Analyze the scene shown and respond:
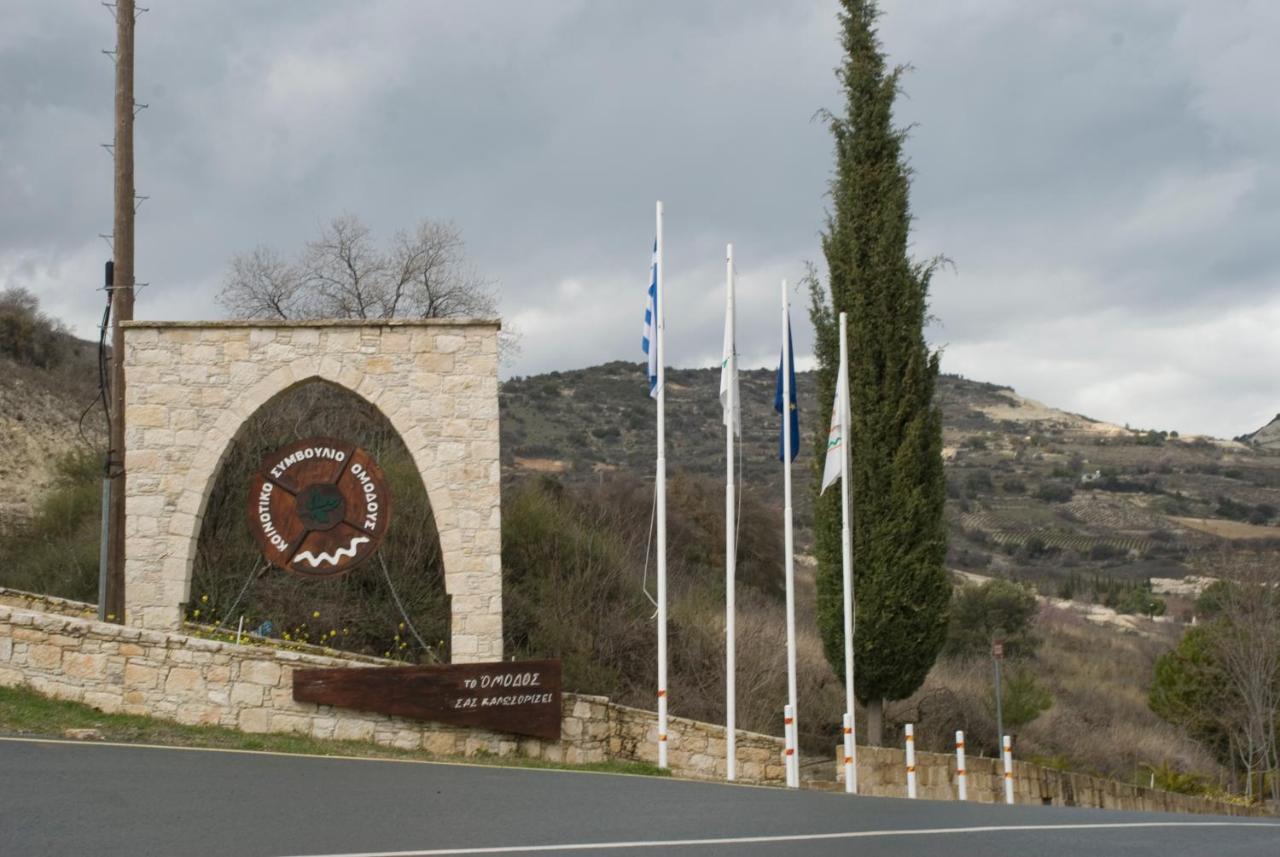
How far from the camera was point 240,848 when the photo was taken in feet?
30.4

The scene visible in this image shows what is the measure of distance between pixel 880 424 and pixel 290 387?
9.79 metres

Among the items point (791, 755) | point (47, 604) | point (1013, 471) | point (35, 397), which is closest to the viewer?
point (791, 755)

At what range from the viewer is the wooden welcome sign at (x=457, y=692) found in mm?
17422

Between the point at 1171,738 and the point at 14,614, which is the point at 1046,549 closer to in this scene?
the point at 1171,738

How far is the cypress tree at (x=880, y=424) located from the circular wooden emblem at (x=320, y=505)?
27.0 ft

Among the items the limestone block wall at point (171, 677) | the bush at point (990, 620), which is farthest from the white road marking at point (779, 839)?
the bush at point (990, 620)

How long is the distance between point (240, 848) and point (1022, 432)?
94107mm

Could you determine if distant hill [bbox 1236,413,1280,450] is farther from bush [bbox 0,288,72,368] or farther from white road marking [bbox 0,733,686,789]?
white road marking [bbox 0,733,686,789]

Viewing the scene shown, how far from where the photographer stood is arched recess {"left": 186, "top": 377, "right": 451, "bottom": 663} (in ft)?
84.4

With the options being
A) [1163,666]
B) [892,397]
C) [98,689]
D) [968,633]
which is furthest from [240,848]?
[968,633]

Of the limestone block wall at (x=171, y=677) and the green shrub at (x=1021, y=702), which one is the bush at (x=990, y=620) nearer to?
the green shrub at (x=1021, y=702)

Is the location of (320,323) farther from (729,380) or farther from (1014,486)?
(1014,486)

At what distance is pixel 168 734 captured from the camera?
16.2m

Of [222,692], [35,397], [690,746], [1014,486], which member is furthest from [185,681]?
[1014,486]
